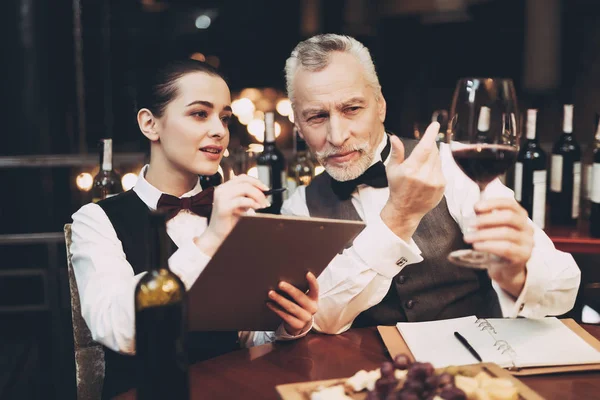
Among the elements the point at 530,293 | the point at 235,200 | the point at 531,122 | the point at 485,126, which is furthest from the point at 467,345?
the point at 531,122

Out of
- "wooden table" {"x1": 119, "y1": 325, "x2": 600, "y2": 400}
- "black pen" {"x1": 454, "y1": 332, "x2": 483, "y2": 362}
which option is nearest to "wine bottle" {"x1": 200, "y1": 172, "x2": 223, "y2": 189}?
"wooden table" {"x1": 119, "y1": 325, "x2": 600, "y2": 400}

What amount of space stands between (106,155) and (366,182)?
98cm

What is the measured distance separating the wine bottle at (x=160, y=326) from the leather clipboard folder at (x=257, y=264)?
14 cm

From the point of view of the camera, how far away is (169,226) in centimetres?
175

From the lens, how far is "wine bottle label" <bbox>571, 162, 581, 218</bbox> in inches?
103

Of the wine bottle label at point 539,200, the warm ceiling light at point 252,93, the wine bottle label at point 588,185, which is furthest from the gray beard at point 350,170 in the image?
the warm ceiling light at point 252,93

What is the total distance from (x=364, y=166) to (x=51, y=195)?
2542 millimetres

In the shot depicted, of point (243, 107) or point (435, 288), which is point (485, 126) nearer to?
point (435, 288)

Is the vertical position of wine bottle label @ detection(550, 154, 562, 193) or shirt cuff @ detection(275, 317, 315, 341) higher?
wine bottle label @ detection(550, 154, 562, 193)

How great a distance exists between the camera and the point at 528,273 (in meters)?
1.30

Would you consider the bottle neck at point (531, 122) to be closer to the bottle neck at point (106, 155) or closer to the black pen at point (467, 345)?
the black pen at point (467, 345)

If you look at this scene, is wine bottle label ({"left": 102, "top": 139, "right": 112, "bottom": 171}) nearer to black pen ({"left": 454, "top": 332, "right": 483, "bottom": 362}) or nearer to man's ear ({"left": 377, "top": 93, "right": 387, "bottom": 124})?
man's ear ({"left": 377, "top": 93, "right": 387, "bottom": 124})

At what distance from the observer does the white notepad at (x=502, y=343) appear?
44.9 inches

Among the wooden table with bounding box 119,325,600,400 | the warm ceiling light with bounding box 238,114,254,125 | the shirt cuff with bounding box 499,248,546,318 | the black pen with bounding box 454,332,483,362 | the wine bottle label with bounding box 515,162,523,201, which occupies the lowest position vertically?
the wooden table with bounding box 119,325,600,400
